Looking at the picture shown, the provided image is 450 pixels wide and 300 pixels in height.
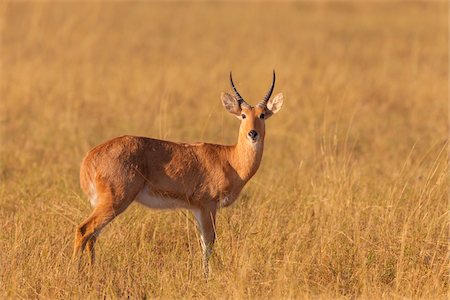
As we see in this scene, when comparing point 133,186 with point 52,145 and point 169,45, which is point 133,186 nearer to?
point 52,145

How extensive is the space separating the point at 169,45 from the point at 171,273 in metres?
12.3

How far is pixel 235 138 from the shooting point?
11414 millimetres

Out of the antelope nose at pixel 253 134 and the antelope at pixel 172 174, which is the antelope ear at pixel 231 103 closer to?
the antelope at pixel 172 174

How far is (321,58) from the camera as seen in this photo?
16.5 meters

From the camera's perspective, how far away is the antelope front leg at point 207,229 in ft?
20.9

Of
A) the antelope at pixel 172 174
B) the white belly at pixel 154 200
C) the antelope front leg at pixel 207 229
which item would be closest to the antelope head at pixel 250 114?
the antelope at pixel 172 174

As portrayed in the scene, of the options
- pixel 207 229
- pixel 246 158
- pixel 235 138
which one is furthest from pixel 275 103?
pixel 235 138

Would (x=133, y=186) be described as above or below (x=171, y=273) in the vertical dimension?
above

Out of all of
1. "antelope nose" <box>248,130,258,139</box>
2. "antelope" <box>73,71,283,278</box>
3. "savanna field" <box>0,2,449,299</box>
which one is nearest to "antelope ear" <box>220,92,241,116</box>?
"antelope" <box>73,71,283,278</box>

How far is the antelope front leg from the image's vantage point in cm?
637

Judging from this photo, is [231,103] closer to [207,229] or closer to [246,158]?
[246,158]

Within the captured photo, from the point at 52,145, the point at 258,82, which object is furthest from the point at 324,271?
the point at 258,82

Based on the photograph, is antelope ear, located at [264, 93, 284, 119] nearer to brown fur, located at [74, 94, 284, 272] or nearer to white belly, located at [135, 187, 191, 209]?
brown fur, located at [74, 94, 284, 272]

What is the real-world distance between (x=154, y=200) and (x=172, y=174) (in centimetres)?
25
